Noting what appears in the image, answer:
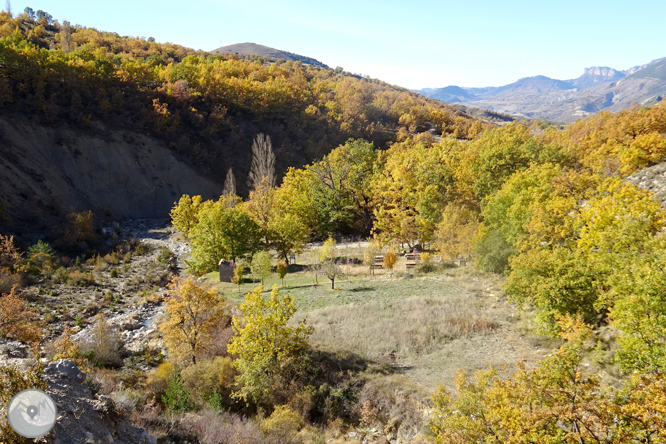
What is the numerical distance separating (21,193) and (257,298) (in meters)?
42.1

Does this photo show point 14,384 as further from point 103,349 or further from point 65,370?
point 103,349

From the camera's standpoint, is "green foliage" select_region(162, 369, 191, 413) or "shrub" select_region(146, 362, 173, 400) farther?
"shrub" select_region(146, 362, 173, 400)

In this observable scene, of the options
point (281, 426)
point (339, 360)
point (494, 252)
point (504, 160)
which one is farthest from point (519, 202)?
point (281, 426)

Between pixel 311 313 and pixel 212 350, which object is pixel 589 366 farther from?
pixel 212 350

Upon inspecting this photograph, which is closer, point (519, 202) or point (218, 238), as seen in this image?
point (519, 202)

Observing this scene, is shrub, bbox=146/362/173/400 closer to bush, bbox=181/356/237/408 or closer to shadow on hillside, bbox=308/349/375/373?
bush, bbox=181/356/237/408

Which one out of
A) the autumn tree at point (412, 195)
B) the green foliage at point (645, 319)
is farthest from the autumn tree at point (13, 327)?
the autumn tree at point (412, 195)

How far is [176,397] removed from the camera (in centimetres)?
1330

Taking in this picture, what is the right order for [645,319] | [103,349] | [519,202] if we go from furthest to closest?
[519,202]
[103,349]
[645,319]

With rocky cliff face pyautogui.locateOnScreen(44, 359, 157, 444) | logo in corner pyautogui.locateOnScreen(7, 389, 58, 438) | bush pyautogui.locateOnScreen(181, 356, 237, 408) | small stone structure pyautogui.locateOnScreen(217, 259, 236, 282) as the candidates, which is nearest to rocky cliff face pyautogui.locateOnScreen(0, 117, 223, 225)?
small stone structure pyautogui.locateOnScreen(217, 259, 236, 282)

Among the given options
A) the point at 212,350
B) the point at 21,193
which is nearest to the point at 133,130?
the point at 21,193

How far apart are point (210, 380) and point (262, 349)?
2.52m

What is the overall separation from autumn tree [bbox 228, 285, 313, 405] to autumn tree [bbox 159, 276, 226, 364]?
2.59m

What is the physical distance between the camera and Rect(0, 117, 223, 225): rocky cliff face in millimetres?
42125
